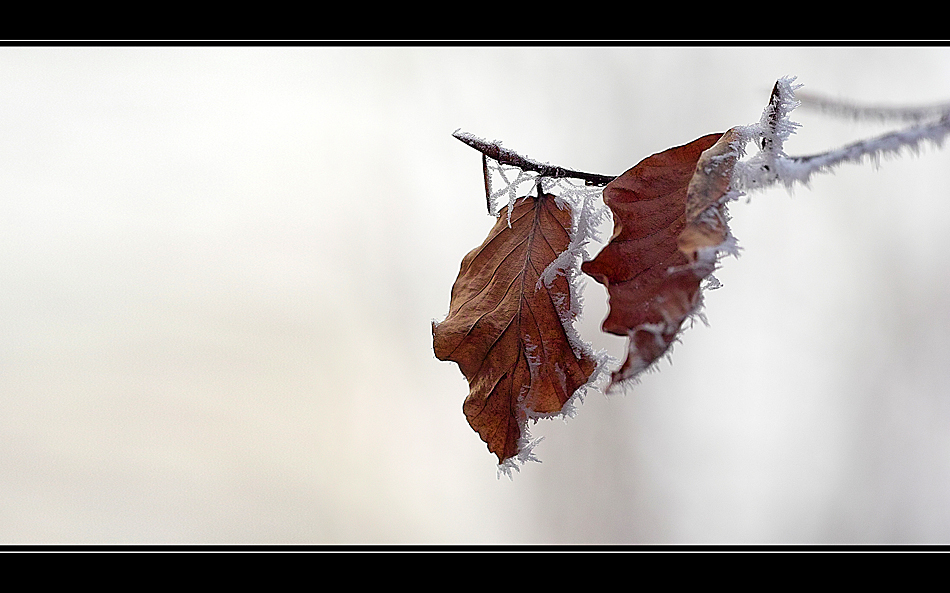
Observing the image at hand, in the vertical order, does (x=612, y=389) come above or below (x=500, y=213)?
below

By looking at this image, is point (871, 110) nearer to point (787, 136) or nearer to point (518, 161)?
point (787, 136)

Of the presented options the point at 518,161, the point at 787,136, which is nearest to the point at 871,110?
the point at 787,136

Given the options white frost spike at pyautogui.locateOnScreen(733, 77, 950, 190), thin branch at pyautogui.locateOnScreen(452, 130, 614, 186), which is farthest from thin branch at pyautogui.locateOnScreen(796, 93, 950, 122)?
thin branch at pyautogui.locateOnScreen(452, 130, 614, 186)

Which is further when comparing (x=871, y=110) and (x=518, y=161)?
(x=518, y=161)

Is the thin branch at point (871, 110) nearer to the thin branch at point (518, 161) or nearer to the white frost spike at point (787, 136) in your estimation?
the white frost spike at point (787, 136)

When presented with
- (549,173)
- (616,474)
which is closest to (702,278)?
(549,173)

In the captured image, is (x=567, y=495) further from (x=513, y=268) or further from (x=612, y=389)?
(x=612, y=389)

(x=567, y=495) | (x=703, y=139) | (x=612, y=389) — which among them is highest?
(x=703, y=139)
